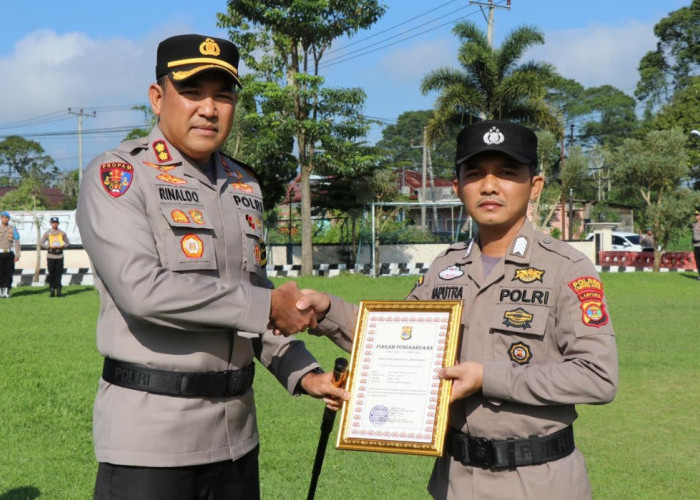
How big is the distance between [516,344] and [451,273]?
15.4 inches

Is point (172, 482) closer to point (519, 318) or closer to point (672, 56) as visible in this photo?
point (519, 318)

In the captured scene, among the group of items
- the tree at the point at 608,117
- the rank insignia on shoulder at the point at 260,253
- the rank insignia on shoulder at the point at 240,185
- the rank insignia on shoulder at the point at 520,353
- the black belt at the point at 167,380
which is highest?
the tree at the point at 608,117

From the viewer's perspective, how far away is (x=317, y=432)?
251 inches

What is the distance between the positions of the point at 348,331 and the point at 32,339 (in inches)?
373

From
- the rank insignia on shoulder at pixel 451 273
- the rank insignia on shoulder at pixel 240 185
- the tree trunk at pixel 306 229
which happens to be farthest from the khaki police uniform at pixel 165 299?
the tree trunk at pixel 306 229

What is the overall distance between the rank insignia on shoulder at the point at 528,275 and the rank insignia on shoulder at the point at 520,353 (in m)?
0.22

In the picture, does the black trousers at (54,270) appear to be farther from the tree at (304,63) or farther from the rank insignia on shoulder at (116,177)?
the rank insignia on shoulder at (116,177)

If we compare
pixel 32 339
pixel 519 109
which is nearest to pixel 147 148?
pixel 32 339

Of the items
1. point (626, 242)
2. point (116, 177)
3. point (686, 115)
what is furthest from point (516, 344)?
point (686, 115)

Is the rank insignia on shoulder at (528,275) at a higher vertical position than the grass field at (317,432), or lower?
higher

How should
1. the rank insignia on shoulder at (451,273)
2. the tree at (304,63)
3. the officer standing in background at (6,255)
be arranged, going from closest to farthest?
the rank insignia on shoulder at (451,273)
the officer standing in background at (6,255)
the tree at (304,63)

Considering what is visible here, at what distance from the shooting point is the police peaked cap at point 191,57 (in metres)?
2.82

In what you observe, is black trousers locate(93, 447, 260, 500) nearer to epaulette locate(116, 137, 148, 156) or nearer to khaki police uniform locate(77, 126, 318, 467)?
khaki police uniform locate(77, 126, 318, 467)

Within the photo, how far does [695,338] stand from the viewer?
11.4m
